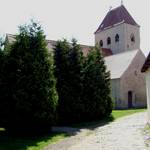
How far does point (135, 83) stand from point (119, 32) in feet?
60.1

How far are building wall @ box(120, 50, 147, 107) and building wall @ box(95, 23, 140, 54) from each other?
1509 cm

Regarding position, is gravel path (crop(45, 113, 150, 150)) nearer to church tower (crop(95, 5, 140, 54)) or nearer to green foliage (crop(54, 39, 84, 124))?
green foliage (crop(54, 39, 84, 124))

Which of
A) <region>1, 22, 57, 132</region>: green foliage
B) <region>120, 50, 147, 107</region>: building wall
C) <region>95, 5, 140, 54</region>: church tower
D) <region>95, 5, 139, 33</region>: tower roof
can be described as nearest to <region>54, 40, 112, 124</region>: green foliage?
<region>1, 22, 57, 132</region>: green foliage

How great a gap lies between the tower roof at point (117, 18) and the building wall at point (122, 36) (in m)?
0.78

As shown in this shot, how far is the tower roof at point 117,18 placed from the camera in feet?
184

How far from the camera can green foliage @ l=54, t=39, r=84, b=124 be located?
24.2 meters

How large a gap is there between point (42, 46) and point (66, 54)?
5.11 m

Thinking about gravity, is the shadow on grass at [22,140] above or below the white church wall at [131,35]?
below

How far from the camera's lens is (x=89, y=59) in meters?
27.0

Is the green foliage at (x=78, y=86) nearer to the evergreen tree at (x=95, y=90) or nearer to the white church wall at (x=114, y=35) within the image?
the evergreen tree at (x=95, y=90)

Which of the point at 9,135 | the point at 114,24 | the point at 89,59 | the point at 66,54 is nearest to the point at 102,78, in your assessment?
the point at 89,59

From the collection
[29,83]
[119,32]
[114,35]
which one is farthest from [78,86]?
[114,35]

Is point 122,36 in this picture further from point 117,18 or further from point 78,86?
point 78,86

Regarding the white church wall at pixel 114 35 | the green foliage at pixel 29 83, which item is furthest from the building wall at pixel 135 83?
the green foliage at pixel 29 83
